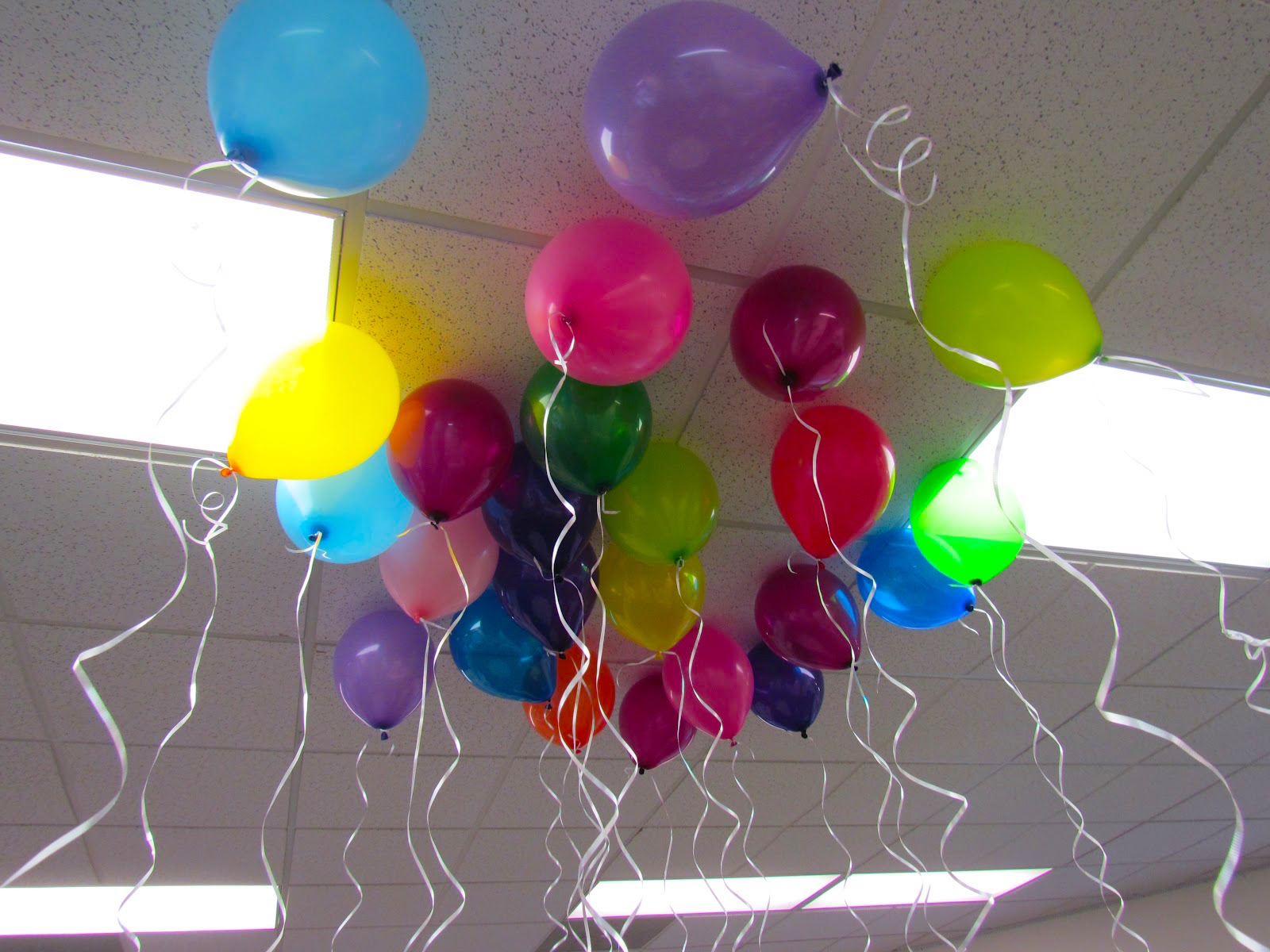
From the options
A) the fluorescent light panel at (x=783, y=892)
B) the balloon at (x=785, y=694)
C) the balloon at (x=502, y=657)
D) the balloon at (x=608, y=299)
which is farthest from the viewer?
the fluorescent light panel at (x=783, y=892)

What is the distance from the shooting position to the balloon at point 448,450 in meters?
1.08

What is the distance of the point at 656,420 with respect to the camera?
1350 millimetres

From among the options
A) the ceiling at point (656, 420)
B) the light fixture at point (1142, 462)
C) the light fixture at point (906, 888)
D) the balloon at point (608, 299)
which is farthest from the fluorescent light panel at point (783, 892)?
the balloon at point (608, 299)

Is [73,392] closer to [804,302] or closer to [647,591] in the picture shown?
[647,591]

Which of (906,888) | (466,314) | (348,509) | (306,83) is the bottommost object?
(906,888)

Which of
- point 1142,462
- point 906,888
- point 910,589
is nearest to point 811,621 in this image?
point 910,589

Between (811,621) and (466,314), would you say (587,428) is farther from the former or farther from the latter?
(811,621)

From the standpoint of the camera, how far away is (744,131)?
0.81m

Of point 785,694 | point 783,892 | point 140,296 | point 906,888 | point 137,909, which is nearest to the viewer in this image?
point 140,296

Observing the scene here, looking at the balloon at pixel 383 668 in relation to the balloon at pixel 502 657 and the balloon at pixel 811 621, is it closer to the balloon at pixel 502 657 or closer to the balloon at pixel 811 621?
the balloon at pixel 502 657

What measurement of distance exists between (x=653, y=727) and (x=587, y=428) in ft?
2.71

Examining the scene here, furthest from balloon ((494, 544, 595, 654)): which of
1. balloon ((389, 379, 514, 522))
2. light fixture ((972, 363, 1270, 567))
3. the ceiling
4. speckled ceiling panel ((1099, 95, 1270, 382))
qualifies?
speckled ceiling panel ((1099, 95, 1270, 382))

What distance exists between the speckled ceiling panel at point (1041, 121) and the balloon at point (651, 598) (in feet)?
1.88

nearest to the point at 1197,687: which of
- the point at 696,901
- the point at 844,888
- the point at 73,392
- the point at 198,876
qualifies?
the point at 844,888
